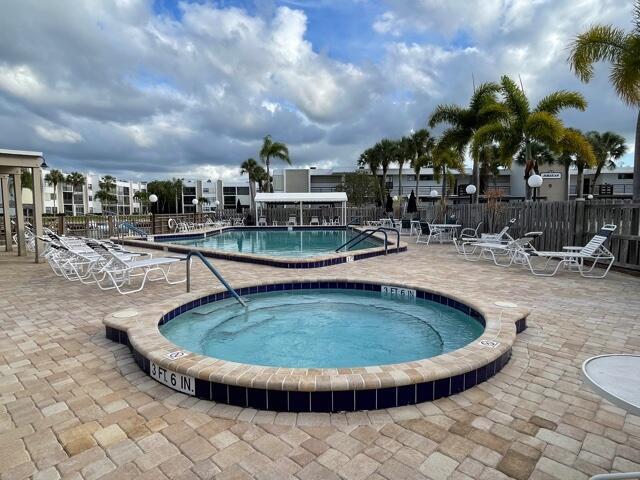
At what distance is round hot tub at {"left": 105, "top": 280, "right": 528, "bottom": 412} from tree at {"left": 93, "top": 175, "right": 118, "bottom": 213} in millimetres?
73525

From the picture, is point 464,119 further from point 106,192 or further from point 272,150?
point 106,192

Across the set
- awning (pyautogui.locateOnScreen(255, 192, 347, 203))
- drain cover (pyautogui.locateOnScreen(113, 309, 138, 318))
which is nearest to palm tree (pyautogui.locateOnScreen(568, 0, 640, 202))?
drain cover (pyautogui.locateOnScreen(113, 309, 138, 318))

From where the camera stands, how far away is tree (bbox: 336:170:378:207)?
36.9m

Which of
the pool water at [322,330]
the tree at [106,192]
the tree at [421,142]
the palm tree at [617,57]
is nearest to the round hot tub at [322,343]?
the pool water at [322,330]

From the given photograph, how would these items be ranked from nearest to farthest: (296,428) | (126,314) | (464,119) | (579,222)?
1. (296,428)
2. (126,314)
3. (579,222)
4. (464,119)

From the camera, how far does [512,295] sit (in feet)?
17.7

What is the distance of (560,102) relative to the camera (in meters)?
13.2

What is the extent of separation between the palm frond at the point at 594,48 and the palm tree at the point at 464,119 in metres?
7.78

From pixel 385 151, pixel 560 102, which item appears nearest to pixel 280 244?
pixel 560 102

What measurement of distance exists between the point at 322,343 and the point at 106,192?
76.2 meters

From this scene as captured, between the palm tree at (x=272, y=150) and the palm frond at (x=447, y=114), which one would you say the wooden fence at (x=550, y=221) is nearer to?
the palm frond at (x=447, y=114)

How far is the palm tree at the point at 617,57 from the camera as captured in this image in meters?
8.13

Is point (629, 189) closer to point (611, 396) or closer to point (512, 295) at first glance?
point (512, 295)

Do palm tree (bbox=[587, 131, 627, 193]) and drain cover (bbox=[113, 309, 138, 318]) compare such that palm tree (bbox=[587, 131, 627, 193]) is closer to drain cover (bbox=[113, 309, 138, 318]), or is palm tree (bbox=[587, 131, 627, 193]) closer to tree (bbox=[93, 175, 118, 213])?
drain cover (bbox=[113, 309, 138, 318])
